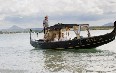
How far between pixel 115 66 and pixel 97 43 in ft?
40.3

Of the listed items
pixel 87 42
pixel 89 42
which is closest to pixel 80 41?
pixel 87 42

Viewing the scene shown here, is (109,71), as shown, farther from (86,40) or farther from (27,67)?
(86,40)

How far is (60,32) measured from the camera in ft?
125

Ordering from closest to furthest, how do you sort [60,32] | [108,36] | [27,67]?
1. [27,67]
2. [108,36]
3. [60,32]

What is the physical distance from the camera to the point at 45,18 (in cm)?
3894

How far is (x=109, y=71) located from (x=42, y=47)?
2050 cm

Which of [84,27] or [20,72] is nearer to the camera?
[20,72]

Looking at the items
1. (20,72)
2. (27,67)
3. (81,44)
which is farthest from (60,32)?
(20,72)

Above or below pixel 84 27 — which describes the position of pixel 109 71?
below

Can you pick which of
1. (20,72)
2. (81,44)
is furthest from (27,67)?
(81,44)

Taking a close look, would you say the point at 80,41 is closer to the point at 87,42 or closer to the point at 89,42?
the point at 87,42

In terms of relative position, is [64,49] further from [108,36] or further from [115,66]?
[115,66]

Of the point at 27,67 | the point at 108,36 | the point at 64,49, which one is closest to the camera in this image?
the point at 27,67

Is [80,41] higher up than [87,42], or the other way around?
[80,41]
